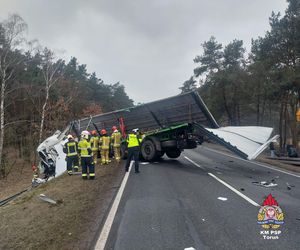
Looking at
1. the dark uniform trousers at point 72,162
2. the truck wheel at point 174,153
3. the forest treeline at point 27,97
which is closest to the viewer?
the dark uniform trousers at point 72,162

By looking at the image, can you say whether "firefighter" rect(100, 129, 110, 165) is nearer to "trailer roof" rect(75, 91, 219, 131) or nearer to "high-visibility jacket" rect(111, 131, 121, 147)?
"high-visibility jacket" rect(111, 131, 121, 147)

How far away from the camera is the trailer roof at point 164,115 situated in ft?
38.0

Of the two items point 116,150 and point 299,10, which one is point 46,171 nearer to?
point 116,150

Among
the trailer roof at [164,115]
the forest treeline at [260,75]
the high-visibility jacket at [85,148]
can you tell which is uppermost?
the forest treeline at [260,75]

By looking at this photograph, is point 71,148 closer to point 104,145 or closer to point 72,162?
point 72,162

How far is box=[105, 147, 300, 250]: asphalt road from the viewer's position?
4270 millimetres

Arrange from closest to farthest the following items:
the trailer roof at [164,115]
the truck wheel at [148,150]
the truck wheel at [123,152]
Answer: the trailer roof at [164,115]
the truck wheel at [148,150]
the truck wheel at [123,152]

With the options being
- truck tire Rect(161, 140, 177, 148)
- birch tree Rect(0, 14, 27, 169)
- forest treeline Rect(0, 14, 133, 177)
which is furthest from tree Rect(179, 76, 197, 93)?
truck tire Rect(161, 140, 177, 148)

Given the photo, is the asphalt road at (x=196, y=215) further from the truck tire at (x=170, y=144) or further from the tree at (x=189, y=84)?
the tree at (x=189, y=84)

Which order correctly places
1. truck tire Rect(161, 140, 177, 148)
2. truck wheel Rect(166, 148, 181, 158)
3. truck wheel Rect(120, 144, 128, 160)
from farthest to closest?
1. truck wheel Rect(166, 148, 181, 158)
2. truck wheel Rect(120, 144, 128, 160)
3. truck tire Rect(161, 140, 177, 148)

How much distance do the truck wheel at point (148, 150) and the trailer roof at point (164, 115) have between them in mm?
839

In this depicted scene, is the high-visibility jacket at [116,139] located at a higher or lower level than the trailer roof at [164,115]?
lower

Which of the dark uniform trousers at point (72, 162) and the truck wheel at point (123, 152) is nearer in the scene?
the dark uniform trousers at point (72, 162)

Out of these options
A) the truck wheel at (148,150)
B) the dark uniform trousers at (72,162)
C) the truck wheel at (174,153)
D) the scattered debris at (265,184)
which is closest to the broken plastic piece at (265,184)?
the scattered debris at (265,184)
